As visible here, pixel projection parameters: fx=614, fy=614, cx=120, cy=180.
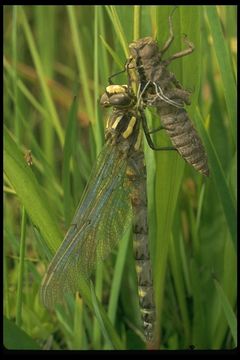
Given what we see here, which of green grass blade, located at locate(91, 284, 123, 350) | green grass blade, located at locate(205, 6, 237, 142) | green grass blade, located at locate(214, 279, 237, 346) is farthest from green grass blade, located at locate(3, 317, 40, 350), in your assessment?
green grass blade, located at locate(205, 6, 237, 142)

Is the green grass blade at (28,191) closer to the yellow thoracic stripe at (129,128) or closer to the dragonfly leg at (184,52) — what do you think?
the yellow thoracic stripe at (129,128)

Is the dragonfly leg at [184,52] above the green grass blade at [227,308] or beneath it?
above

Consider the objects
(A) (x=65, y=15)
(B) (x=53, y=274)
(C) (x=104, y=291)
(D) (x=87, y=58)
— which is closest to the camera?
(B) (x=53, y=274)

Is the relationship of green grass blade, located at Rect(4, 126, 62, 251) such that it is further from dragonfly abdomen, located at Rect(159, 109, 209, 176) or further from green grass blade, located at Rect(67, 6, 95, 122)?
green grass blade, located at Rect(67, 6, 95, 122)

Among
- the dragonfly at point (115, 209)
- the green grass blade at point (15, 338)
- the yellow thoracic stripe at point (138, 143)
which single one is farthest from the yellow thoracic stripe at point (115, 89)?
the green grass blade at point (15, 338)
